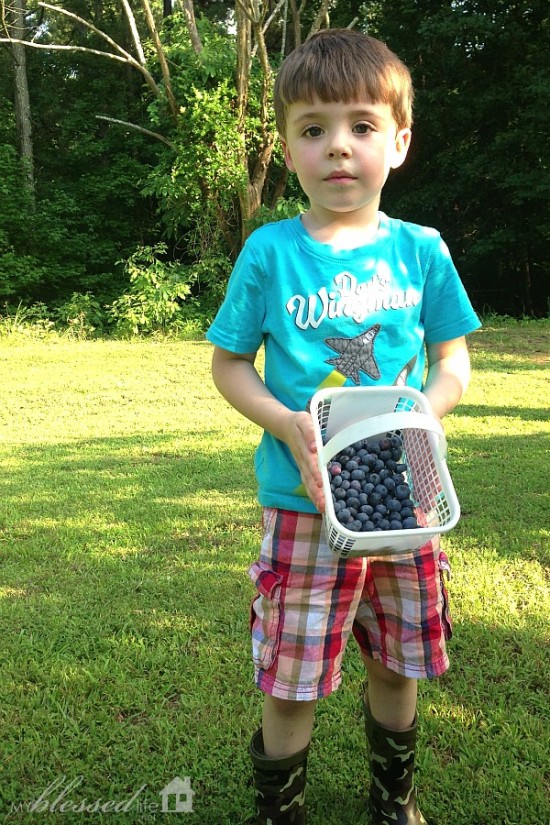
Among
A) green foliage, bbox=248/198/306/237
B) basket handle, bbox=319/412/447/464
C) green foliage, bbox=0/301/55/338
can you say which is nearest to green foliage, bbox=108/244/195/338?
green foliage, bbox=0/301/55/338

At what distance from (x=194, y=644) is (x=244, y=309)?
140 cm

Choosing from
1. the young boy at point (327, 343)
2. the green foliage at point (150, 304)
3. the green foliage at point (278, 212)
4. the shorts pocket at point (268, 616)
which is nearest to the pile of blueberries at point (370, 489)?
the young boy at point (327, 343)

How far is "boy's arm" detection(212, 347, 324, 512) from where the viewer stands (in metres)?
1.29

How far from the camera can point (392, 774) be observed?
1678 mm

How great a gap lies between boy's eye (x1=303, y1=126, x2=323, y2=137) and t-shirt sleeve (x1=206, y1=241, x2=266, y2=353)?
237mm

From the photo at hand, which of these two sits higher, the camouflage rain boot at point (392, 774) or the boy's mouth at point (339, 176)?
the boy's mouth at point (339, 176)

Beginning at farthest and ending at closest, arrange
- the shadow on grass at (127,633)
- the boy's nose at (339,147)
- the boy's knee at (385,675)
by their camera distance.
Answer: the shadow on grass at (127,633)
the boy's knee at (385,675)
the boy's nose at (339,147)

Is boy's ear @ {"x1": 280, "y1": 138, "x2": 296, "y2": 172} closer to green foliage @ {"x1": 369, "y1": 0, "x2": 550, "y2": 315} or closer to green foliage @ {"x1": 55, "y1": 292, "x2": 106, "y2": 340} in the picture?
green foliage @ {"x1": 55, "y1": 292, "x2": 106, "y2": 340}

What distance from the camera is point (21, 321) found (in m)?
12.1

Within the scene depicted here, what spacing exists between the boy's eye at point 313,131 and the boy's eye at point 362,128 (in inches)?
2.6

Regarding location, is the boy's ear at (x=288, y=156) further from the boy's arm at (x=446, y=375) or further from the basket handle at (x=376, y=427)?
the basket handle at (x=376, y=427)

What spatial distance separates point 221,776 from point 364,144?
4.99 feet

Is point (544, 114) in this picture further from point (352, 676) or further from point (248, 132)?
point (352, 676)

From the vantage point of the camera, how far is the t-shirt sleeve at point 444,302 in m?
1.56
